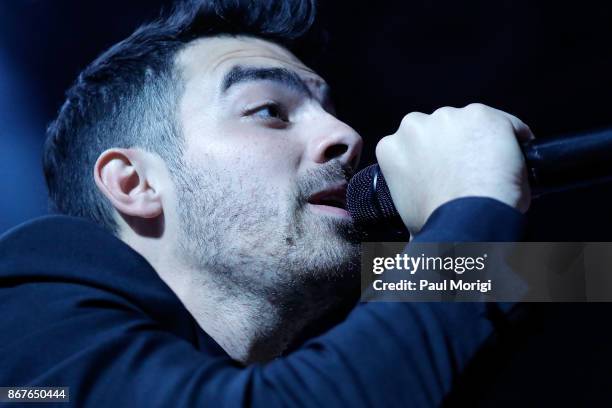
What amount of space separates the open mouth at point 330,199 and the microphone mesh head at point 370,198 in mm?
76

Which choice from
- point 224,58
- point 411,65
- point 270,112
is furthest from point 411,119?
point 411,65

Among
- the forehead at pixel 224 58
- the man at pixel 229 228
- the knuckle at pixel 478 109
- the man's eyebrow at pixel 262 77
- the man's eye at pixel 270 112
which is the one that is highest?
the forehead at pixel 224 58

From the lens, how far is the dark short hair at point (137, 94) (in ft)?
3.96

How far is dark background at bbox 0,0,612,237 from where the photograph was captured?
A: 1.47 metres

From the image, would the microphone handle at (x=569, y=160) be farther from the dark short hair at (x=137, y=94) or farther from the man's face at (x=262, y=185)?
the dark short hair at (x=137, y=94)

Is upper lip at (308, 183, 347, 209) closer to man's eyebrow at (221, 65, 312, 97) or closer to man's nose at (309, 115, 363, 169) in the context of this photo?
man's nose at (309, 115, 363, 169)

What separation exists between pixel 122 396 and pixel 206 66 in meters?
0.76

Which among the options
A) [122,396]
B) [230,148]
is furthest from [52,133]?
[122,396]

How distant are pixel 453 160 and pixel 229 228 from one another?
43 cm

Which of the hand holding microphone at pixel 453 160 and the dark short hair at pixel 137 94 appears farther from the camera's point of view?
the dark short hair at pixel 137 94

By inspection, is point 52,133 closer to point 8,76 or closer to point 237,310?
point 8,76

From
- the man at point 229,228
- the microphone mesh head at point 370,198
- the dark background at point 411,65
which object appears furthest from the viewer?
the dark background at point 411,65

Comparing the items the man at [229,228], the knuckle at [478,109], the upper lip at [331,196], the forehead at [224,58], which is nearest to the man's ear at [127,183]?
the man at [229,228]

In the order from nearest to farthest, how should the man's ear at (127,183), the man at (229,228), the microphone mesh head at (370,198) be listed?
the man at (229,228) < the microphone mesh head at (370,198) < the man's ear at (127,183)
